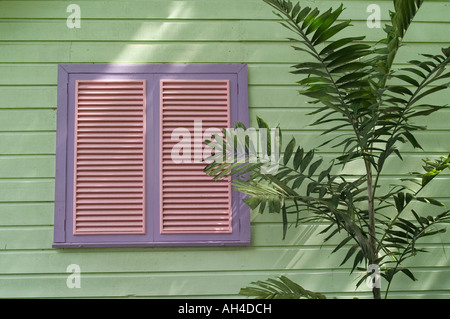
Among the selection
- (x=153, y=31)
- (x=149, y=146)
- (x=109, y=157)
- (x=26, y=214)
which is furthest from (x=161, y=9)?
(x=26, y=214)

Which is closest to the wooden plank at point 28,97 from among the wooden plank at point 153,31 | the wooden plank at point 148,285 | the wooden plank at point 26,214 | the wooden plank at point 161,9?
the wooden plank at point 153,31

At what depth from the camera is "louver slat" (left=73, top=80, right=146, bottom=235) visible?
3393mm

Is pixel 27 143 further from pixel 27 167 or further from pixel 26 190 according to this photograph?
pixel 26 190

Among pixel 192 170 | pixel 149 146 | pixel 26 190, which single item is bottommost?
pixel 26 190

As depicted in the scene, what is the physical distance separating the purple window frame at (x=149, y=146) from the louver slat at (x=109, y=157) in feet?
0.13

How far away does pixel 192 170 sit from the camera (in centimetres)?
344

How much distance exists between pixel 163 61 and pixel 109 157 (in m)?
0.69

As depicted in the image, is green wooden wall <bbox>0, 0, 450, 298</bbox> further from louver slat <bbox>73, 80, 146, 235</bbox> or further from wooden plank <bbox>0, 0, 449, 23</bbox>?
louver slat <bbox>73, 80, 146, 235</bbox>

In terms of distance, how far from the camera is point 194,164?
11.3 ft

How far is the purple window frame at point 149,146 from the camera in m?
3.37

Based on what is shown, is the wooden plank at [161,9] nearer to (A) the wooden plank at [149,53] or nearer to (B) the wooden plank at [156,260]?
(A) the wooden plank at [149,53]

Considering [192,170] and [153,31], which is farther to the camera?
[153,31]

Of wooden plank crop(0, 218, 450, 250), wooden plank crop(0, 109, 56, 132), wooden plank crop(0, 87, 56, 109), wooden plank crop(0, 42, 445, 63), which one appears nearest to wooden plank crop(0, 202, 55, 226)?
wooden plank crop(0, 218, 450, 250)

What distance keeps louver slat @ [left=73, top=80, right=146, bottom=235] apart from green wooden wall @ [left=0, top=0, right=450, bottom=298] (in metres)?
0.16
